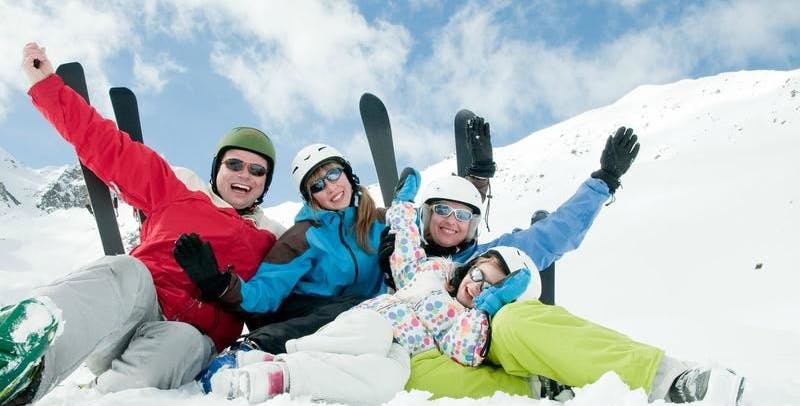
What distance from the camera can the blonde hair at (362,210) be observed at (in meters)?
3.64

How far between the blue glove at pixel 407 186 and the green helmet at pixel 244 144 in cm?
102

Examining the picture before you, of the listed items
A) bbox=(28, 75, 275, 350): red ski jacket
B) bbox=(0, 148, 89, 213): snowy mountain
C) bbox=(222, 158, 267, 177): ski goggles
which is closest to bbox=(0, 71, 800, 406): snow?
bbox=(28, 75, 275, 350): red ski jacket

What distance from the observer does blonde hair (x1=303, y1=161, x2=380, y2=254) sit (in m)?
3.64

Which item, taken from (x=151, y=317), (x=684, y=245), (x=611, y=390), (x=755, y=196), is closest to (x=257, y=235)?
(x=151, y=317)

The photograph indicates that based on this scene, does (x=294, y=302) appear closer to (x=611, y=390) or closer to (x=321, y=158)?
(x=321, y=158)

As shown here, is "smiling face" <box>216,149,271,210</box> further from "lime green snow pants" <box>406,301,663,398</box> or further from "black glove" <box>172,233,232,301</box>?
"lime green snow pants" <box>406,301,663,398</box>

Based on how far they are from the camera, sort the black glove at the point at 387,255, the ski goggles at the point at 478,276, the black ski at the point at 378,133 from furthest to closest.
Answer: the black ski at the point at 378,133, the black glove at the point at 387,255, the ski goggles at the point at 478,276

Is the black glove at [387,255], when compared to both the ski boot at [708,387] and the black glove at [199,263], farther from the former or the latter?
the ski boot at [708,387]

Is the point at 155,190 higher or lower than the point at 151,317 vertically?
higher

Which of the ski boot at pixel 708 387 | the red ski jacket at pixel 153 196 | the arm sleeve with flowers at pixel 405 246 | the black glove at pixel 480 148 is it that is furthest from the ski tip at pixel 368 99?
the ski boot at pixel 708 387

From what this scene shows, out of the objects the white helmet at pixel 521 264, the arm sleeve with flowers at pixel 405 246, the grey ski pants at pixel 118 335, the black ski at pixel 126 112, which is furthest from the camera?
the black ski at pixel 126 112

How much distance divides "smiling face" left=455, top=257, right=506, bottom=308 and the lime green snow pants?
41 centimetres

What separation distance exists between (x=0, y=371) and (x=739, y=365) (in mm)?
3755

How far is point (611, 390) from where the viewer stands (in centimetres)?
183
